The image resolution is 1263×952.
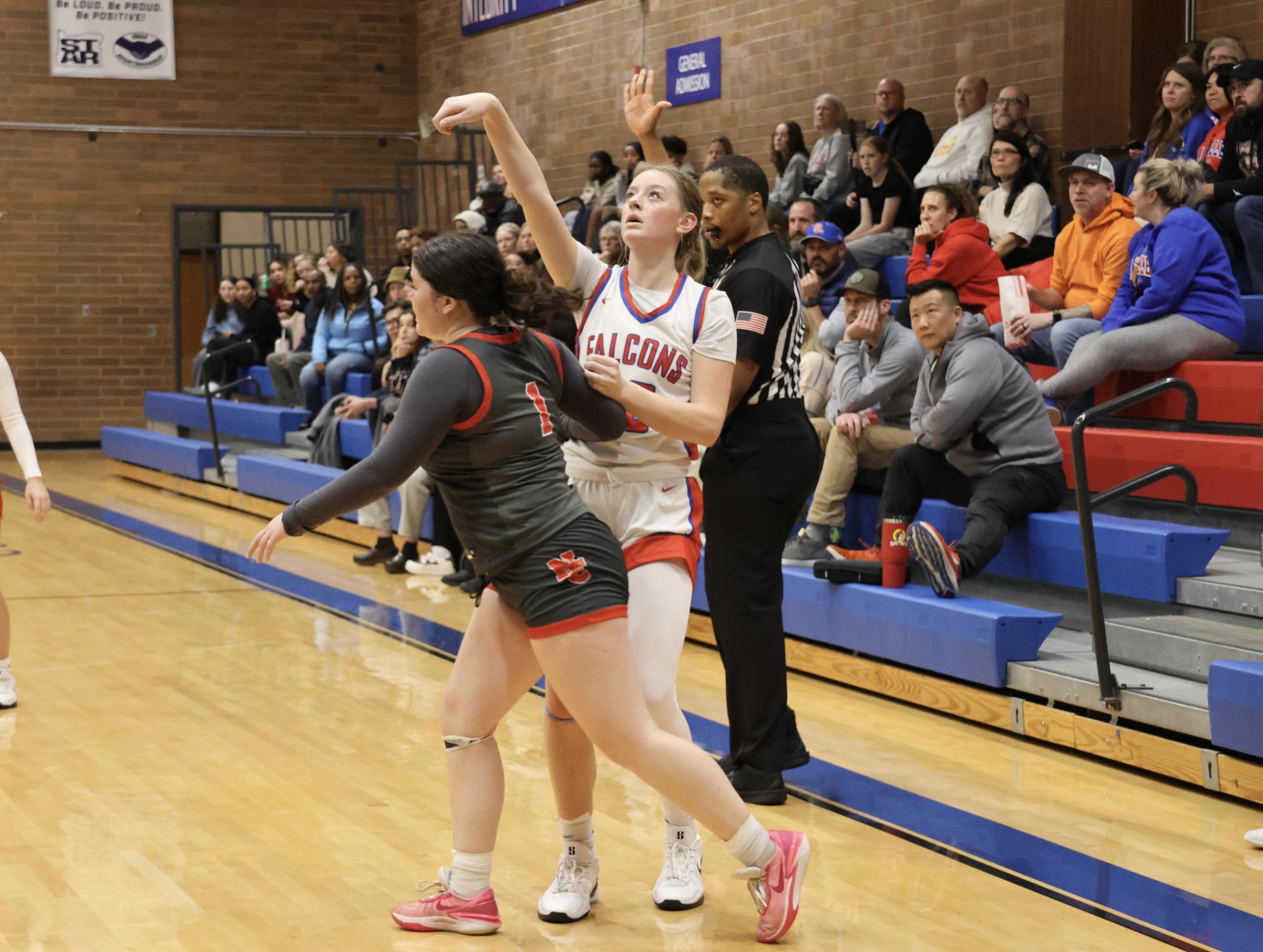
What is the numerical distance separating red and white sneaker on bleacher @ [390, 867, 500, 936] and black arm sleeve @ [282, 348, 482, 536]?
2.71 ft

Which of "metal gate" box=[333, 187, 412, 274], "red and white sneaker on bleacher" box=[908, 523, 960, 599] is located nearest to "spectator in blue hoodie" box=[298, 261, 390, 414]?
"metal gate" box=[333, 187, 412, 274]

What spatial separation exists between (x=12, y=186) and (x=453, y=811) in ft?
44.1

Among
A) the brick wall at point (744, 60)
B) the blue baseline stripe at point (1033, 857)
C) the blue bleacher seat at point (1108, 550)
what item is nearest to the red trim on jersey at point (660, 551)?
the blue baseline stripe at point (1033, 857)

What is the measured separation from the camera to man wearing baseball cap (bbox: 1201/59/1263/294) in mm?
6020

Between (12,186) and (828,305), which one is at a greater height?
(12,186)

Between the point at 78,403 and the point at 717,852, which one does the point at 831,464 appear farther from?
the point at 78,403

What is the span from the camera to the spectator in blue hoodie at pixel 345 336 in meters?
10.5

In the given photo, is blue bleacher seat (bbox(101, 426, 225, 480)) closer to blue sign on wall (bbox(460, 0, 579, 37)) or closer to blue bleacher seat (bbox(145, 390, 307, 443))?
blue bleacher seat (bbox(145, 390, 307, 443))

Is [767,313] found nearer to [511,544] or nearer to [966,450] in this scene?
[511,544]

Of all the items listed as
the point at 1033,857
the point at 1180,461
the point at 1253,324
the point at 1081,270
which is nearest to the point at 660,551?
the point at 1033,857

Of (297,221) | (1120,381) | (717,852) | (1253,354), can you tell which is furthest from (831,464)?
(297,221)

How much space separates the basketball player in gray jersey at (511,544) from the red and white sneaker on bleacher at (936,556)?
6.69 ft

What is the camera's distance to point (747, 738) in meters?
3.85

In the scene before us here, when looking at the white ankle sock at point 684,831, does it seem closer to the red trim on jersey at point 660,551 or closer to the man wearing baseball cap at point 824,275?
the red trim on jersey at point 660,551
